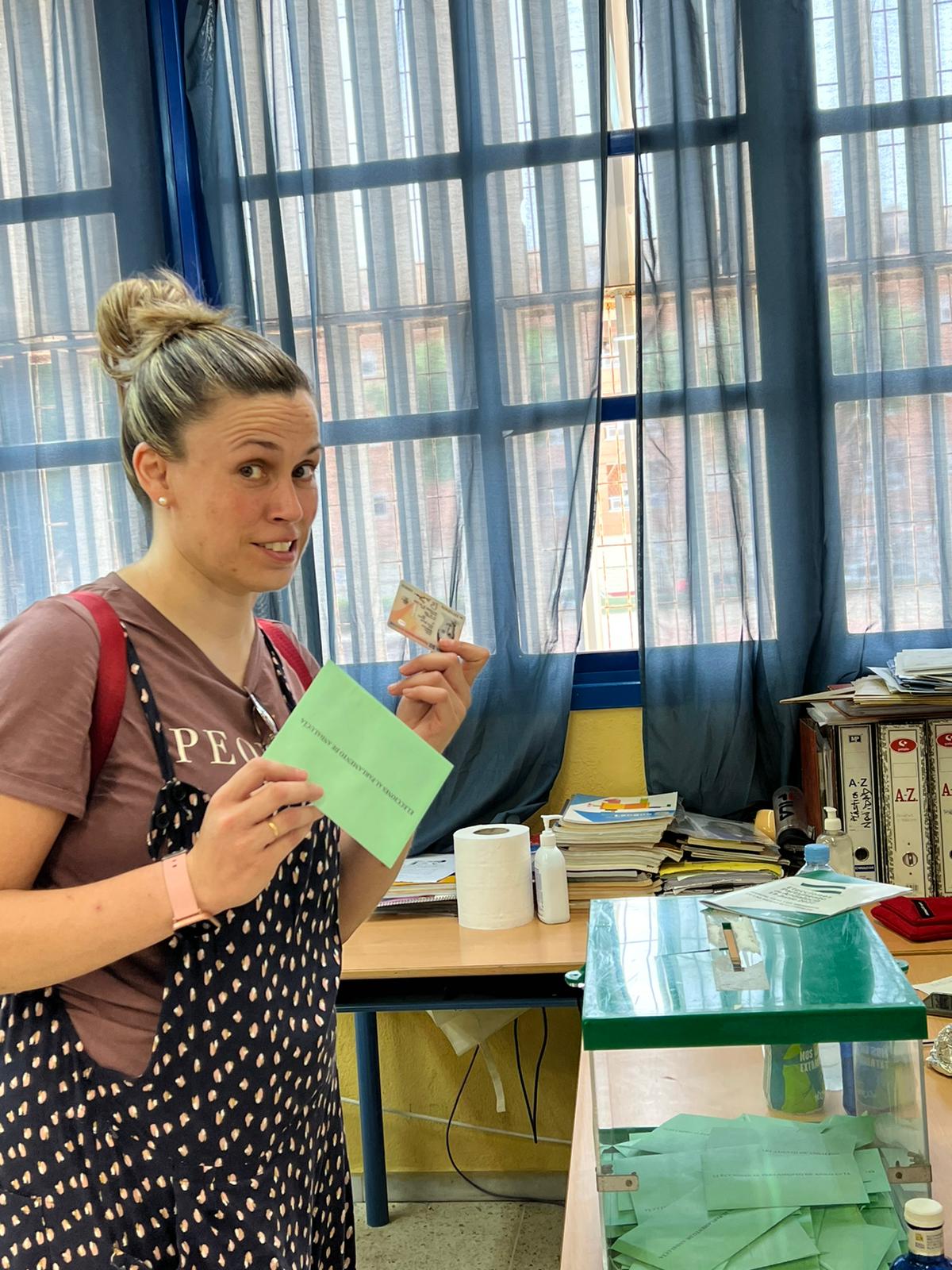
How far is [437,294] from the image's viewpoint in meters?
2.86

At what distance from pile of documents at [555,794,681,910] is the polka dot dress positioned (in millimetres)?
1281

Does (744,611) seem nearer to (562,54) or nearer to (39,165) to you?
(562,54)

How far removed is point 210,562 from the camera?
1.29 meters

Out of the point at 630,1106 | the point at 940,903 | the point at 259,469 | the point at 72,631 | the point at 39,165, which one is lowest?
the point at 940,903

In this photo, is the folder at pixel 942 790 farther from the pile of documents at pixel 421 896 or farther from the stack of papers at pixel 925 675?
the pile of documents at pixel 421 896

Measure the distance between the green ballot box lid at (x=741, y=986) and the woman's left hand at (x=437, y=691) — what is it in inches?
12.2

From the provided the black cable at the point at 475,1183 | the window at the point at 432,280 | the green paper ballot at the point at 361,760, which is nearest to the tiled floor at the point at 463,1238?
the black cable at the point at 475,1183

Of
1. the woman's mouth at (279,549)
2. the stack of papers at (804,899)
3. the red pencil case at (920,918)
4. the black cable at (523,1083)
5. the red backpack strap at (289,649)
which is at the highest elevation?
the woman's mouth at (279,549)

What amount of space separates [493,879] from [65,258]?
193cm

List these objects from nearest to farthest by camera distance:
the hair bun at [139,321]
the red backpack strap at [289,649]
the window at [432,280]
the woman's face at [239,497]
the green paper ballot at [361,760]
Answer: the green paper ballot at [361,760]
the woman's face at [239,497]
the hair bun at [139,321]
the red backpack strap at [289,649]
the window at [432,280]

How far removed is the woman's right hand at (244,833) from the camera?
1.07 m

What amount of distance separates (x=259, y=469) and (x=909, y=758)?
1.65 m

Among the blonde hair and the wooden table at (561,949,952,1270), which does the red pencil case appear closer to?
the wooden table at (561,949,952,1270)

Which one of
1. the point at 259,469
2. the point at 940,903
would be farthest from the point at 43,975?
the point at 940,903
